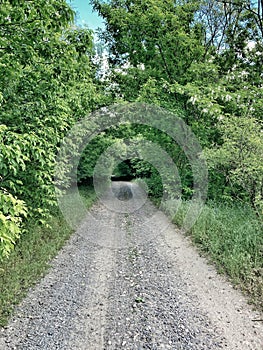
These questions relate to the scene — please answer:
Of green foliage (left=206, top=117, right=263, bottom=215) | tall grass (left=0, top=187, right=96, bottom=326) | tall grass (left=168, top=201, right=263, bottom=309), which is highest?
green foliage (left=206, top=117, right=263, bottom=215)

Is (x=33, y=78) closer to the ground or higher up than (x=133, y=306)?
higher up

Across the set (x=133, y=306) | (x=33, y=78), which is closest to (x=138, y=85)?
(x=33, y=78)

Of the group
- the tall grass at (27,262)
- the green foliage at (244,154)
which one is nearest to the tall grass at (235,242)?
the green foliage at (244,154)

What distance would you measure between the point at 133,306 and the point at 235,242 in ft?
8.79

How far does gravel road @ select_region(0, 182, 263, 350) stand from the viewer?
315 cm

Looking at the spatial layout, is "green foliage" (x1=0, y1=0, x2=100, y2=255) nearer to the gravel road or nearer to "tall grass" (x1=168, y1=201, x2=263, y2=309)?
the gravel road

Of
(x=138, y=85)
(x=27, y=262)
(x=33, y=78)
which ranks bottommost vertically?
(x=27, y=262)

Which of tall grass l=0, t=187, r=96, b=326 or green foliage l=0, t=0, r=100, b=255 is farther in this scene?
tall grass l=0, t=187, r=96, b=326

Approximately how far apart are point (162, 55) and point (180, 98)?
5.58ft

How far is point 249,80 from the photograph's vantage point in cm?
964

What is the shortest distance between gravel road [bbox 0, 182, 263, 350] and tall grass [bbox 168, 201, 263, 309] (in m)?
0.23

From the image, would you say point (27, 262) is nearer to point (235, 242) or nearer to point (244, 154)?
point (235, 242)

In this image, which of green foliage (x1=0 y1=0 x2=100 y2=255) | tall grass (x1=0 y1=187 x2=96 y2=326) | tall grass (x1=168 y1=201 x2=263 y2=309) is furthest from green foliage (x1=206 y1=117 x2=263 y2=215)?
tall grass (x1=0 y1=187 x2=96 y2=326)

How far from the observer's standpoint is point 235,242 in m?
5.59
